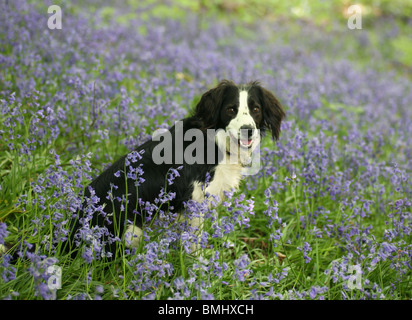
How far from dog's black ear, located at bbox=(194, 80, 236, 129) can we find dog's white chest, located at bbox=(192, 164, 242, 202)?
1.28ft

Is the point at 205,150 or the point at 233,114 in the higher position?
the point at 233,114

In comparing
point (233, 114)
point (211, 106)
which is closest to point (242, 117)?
point (233, 114)

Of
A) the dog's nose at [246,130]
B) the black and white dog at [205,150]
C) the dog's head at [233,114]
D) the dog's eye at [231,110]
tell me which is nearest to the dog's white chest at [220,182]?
the black and white dog at [205,150]

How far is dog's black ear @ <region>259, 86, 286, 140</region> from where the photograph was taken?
12.9 ft

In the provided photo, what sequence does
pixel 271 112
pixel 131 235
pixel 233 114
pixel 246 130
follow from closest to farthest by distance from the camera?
pixel 131 235, pixel 246 130, pixel 233 114, pixel 271 112

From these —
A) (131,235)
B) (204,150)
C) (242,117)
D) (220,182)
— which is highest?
(242,117)

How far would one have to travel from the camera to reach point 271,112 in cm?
396

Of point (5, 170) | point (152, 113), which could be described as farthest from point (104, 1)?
point (5, 170)

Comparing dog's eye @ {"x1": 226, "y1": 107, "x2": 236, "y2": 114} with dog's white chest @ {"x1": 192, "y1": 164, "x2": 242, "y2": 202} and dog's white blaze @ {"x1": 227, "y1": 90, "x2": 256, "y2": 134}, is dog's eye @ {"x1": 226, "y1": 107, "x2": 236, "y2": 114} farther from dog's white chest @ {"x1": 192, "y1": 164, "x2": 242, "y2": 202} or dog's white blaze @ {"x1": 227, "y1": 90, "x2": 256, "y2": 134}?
dog's white chest @ {"x1": 192, "y1": 164, "x2": 242, "y2": 202}

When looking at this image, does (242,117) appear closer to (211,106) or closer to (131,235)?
(211,106)

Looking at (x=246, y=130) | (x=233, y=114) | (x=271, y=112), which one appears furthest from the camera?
(x=271, y=112)

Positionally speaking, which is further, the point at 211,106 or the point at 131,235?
the point at 211,106

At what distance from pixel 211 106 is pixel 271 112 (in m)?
0.61
